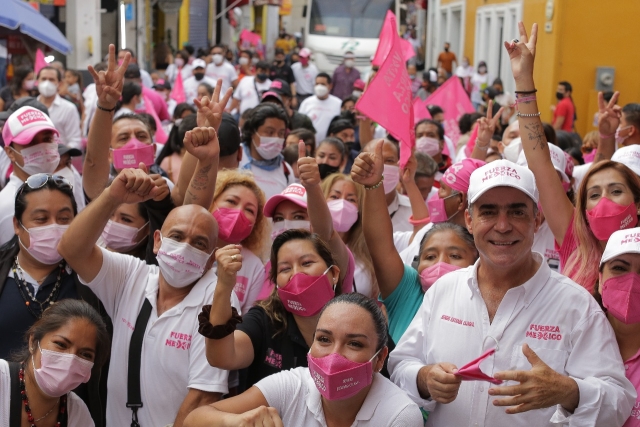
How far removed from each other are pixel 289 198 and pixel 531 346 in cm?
207

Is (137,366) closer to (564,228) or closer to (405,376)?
(405,376)

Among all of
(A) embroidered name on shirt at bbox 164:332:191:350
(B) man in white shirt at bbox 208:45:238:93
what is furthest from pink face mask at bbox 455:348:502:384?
(B) man in white shirt at bbox 208:45:238:93

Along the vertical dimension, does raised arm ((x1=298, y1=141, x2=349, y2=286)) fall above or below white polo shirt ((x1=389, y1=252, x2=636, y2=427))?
above

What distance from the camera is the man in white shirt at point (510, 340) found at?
3.09 m

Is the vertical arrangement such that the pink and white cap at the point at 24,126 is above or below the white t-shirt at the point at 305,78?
below

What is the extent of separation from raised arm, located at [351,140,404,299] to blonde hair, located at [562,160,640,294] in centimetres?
80

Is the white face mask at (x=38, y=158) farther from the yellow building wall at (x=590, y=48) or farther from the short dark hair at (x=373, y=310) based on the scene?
the yellow building wall at (x=590, y=48)

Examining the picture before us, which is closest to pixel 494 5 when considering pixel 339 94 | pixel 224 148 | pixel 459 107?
pixel 339 94

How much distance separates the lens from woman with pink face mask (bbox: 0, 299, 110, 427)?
142 inches

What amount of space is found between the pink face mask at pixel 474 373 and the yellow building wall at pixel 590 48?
14.4m

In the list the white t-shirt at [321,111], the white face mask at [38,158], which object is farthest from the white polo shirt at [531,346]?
the white t-shirt at [321,111]

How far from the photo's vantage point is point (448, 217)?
5.39 metres

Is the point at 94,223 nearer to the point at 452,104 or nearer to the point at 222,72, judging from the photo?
the point at 452,104

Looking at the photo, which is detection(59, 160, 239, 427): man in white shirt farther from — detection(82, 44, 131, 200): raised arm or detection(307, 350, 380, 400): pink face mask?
detection(82, 44, 131, 200): raised arm
